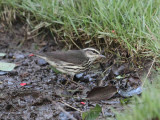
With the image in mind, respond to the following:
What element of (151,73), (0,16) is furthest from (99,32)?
(0,16)

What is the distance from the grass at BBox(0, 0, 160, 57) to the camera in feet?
15.5

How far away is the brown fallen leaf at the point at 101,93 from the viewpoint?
4.09 meters

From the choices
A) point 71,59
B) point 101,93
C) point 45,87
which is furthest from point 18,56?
point 101,93

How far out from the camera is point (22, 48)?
667cm

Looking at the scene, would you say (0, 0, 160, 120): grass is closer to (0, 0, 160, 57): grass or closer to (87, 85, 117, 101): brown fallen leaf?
(0, 0, 160, 57): grass

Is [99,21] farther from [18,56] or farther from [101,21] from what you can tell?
[18,56]

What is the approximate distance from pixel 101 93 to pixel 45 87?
42.7 inches

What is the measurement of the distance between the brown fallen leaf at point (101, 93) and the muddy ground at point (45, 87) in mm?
64

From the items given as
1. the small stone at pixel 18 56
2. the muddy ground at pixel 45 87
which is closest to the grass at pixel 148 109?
the muddy ground at pixel 45 87

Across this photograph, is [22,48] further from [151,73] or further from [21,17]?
[151,73]

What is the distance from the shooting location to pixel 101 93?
4.12 metres

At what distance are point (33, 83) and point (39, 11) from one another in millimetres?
1952

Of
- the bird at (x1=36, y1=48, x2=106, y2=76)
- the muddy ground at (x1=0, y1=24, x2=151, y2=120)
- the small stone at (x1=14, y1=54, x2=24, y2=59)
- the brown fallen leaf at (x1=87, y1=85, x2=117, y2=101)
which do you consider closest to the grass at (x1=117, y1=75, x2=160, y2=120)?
the muddy ground at (x1=0, y1=24, x2=151, y2=120)

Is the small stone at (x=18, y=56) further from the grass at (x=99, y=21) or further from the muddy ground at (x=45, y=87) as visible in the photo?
the grass at (x=99, y=21)
